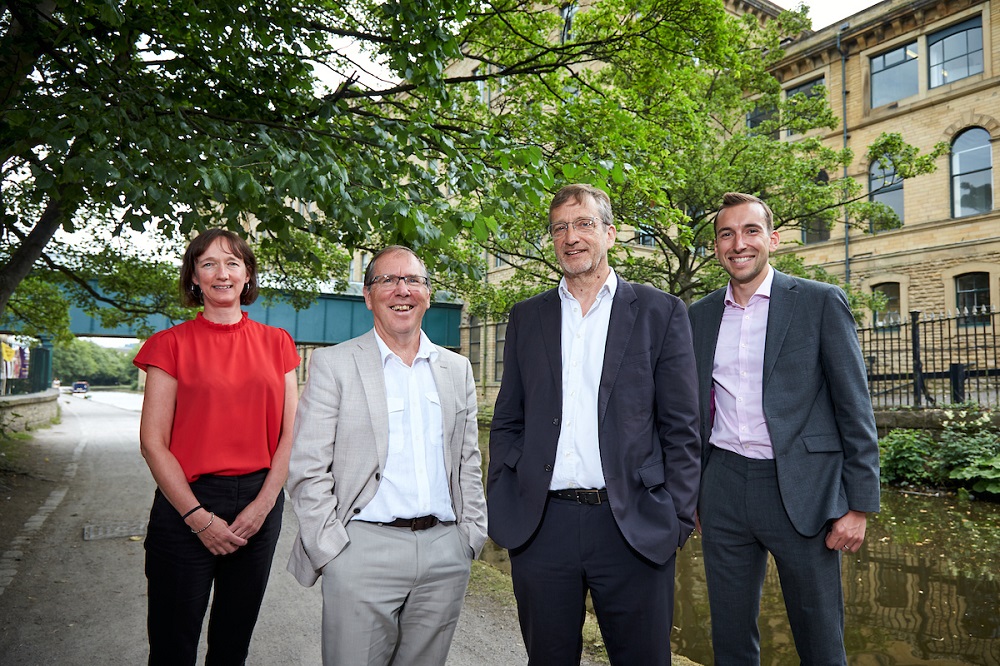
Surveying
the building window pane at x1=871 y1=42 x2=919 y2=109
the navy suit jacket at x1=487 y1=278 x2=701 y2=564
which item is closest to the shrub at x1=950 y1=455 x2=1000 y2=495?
the navy suit jacket at x1=487 y1=278 x2=701 y2=564

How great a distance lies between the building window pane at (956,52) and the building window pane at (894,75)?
634 mm

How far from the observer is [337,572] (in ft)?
8.01

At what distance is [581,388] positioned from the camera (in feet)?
8.79

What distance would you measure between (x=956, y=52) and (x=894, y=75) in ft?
7.06

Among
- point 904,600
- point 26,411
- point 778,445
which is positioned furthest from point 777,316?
point 26,411

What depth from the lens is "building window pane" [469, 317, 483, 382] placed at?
3638 centimetres

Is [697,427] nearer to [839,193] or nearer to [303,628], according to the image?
[303,628]

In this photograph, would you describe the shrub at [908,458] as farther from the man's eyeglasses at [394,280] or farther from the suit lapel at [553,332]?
the man's eyeglasses at [394,280]

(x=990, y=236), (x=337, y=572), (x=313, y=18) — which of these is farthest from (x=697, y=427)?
(x=990, y=236)

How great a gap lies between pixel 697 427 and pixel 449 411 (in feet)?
3.24

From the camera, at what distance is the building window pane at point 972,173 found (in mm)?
23469

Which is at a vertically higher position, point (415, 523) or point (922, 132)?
point (922, 132)

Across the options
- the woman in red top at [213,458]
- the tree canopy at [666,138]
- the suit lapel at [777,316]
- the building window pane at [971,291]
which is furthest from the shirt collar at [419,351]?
the building window pane at [971,291]

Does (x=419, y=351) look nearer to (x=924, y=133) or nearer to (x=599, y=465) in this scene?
(x=599, y=465)
